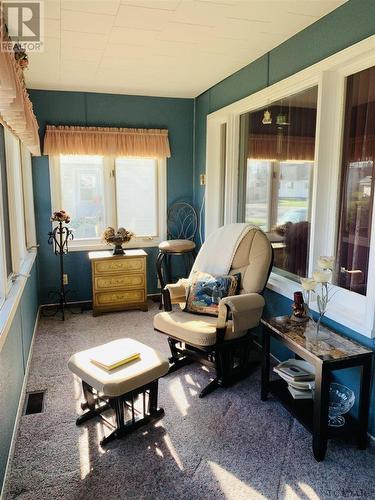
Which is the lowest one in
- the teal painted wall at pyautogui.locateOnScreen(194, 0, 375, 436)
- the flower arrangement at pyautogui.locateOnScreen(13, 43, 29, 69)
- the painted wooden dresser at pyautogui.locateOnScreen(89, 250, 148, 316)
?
the painted wooden dresser at pyautogui.locateOnScreen(89, 250, 148, 316)

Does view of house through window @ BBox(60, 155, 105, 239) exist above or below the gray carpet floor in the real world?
above

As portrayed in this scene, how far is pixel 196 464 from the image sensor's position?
2020mm

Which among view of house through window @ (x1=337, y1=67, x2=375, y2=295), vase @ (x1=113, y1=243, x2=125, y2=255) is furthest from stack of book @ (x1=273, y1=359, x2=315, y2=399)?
vase @ (x1=113, y1=243, x2=125, y2=255)

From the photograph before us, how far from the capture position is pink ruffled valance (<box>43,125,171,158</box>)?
13.9ft

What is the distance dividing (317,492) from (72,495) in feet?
3.80

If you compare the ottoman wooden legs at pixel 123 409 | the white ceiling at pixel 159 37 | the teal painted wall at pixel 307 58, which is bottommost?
the ottoman wooden legs at pixel 123 409

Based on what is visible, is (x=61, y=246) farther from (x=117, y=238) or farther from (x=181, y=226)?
(x=181, y=226)

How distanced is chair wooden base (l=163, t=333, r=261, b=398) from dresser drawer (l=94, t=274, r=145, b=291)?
1.27 metres

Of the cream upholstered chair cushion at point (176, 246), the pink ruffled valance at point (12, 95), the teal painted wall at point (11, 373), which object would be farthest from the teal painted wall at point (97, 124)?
the teal painted wall at point (11, 373)

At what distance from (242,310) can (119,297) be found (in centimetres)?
200

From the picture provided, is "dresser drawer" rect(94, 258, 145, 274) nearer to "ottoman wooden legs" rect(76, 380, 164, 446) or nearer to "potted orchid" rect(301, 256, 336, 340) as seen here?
"ottoman wooden legs" rect(76, 380, 164, 446)

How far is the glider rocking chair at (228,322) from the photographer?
8.84 feet

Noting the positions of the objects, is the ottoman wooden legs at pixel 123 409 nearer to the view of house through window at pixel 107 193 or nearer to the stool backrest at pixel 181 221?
the view of house through window at pixel 107 193

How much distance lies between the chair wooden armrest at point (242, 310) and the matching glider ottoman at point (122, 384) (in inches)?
22.1
